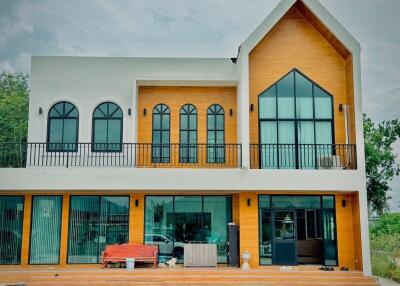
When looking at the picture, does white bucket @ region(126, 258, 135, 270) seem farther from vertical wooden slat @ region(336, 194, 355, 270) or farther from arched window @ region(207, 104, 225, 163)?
vertical wooden slat @ region(336, 194, 355, 270)

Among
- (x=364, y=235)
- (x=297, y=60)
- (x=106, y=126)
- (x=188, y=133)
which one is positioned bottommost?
(x=364, y=235)

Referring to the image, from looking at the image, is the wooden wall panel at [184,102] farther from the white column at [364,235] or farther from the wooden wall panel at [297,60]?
the white column at [364,235]

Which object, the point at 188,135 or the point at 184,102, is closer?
the point at 188,135

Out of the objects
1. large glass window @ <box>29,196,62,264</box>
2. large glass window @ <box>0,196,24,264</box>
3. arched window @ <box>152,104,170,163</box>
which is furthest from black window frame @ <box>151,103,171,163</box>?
large glass window @ <box>0,196,24,264</box>

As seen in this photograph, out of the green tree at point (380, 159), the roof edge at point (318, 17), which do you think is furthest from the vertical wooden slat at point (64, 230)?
the green tree at point (380, 159)

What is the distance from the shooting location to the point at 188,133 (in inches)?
730

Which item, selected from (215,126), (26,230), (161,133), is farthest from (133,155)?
(26,230)

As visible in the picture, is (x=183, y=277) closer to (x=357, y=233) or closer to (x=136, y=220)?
(x=136, y=220)

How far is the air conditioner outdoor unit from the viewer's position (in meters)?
16.9

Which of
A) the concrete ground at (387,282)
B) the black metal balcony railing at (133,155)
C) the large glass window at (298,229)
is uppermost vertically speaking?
the black metal balcony railing at (133,155)

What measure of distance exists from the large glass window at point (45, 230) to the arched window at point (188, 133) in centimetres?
465

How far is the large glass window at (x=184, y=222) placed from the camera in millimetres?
17359

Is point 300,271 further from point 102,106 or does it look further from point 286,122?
point 102,106

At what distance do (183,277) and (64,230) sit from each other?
189 inches
